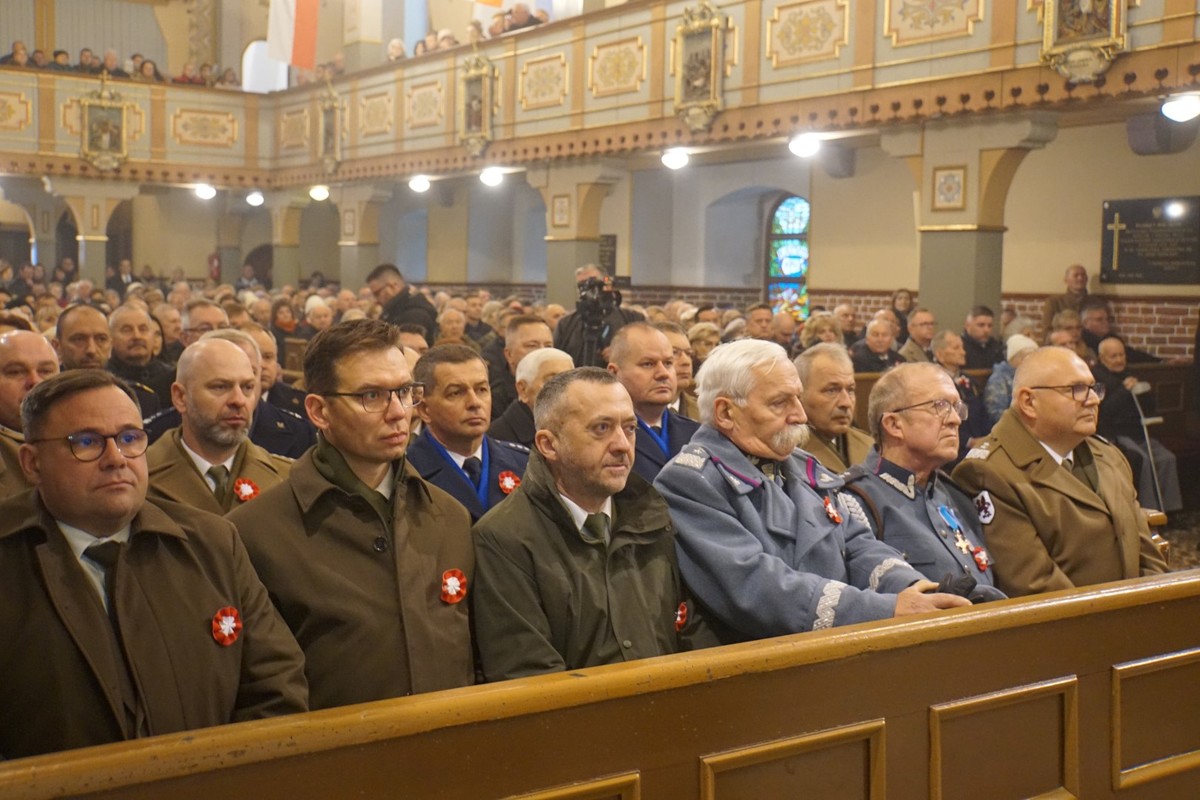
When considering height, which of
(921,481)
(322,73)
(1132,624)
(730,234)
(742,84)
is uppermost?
(322,73)

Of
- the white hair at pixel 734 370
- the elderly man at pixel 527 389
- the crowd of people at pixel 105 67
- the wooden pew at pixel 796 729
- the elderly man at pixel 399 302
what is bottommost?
the wooden pew at pixel 796 729

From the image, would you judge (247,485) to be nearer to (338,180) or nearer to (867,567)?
(867,567)

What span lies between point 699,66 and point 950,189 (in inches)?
121

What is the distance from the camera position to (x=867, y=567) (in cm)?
322

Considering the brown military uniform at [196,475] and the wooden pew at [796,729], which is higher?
the brown military uniform at [196,475]

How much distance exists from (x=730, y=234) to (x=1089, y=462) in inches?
490

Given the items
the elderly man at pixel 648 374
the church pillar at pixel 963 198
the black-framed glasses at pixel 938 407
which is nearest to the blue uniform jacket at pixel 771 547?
the black-framed glasses at pixel 938 407

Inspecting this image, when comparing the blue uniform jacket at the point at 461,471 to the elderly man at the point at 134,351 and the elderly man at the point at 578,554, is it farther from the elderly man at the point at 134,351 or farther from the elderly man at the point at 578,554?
the elderly man at the point at 134,351

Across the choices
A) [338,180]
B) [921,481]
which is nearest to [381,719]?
[921,481]

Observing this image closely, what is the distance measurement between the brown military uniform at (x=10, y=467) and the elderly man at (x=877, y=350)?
602 centimetres

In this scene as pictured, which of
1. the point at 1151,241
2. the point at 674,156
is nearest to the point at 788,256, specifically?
the point at 674,156

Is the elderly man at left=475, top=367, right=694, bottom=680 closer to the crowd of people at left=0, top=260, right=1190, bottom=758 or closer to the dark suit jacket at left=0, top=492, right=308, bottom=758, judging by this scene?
the crowd of people at left=0, top=260, right=1190, bottom=758

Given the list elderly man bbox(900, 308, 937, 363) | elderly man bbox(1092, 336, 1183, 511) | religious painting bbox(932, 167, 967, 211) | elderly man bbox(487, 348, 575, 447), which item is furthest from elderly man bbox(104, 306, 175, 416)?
religious painting bbox(932, 167, 967, 211)

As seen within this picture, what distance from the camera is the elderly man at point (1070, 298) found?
10.1 m
